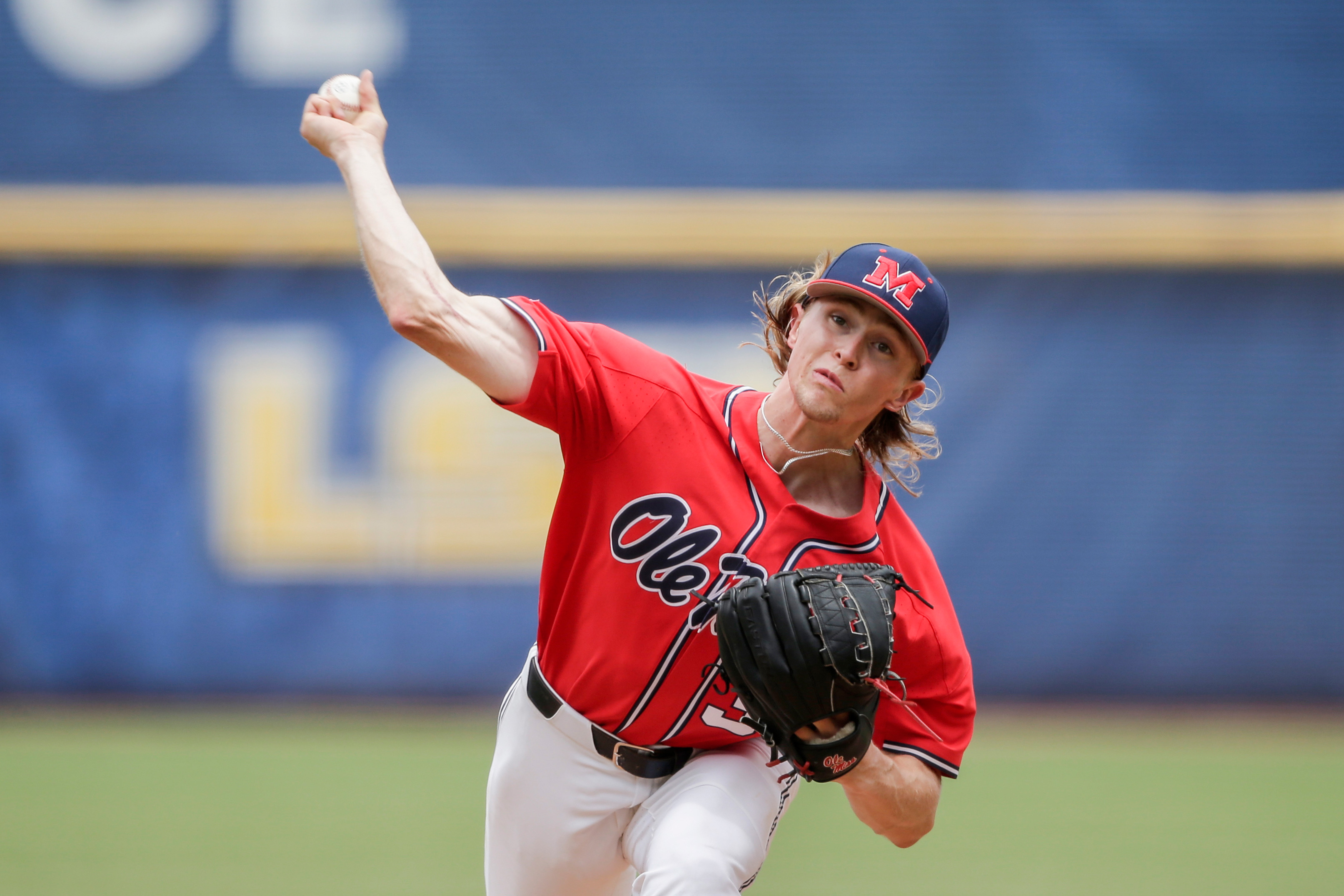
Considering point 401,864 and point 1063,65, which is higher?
point 1063,65

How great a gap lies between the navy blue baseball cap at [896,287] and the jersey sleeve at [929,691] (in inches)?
21.4

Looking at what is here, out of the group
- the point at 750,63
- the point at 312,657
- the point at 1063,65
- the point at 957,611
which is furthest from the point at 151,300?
the point at 1063,65

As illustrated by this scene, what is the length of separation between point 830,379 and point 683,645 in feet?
2.12

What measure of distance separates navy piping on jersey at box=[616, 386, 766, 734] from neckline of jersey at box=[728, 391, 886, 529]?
0.03 meters

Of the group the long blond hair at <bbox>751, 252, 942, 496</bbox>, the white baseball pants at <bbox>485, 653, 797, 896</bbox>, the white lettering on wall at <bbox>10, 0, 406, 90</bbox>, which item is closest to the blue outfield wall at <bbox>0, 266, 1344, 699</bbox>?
the white lettering on wall at <bbox>10, 0, 406, 90</bbox>

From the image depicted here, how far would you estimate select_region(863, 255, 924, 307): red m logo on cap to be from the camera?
258cm

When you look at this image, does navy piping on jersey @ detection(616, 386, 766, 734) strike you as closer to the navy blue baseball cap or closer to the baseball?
the navy blue baseball cap

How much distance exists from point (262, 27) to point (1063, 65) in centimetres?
495

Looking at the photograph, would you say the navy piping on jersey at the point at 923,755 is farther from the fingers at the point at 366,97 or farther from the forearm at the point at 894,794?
the fingers at the point at 366,97

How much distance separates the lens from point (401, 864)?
177 inches

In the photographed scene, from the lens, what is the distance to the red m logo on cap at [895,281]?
2.58 meters

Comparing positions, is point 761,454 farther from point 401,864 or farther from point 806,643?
point 401,864

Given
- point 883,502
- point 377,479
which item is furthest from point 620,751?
point 377,479

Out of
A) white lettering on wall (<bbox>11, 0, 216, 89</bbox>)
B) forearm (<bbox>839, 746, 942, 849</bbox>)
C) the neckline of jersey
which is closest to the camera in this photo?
forearm (<bbox>839, 746, 942, 849</bbox>)
